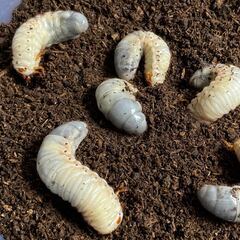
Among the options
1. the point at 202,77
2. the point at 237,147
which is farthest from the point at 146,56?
the point at 237,147

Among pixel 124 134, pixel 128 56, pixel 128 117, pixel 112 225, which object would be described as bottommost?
pixel 112 225

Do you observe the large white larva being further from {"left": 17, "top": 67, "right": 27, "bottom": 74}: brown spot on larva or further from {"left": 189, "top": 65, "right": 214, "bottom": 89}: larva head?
{"left": 17, "top": 67, "right": 27, "bottom": 74}: brown spot on larva

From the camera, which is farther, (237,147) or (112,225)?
(237,147)

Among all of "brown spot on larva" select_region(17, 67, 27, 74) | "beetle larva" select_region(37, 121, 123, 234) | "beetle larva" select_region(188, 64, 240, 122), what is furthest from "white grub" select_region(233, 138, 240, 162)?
"brown spot on larva" select_region(17, 67, 27, 74)

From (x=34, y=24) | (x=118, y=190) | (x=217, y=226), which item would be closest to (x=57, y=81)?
(x=34, y=24)

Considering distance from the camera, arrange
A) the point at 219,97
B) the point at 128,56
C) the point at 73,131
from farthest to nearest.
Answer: the point at 128,56, the point at 219,97, the point at 73,131

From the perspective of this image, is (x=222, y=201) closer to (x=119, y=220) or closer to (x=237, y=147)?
(x=237, y=147)
